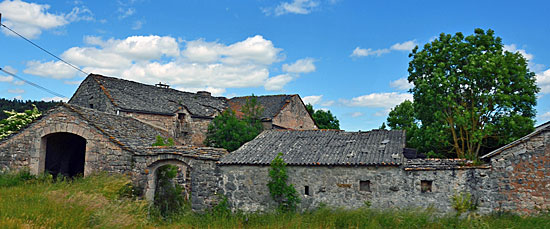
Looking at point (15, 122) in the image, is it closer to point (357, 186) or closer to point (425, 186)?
point (357, 186)

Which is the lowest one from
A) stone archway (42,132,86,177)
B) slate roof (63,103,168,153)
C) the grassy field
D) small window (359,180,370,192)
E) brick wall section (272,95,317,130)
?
the grassy field

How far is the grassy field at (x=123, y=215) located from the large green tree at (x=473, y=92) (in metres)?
4.50

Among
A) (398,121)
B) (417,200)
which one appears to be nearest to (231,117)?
(398,121)

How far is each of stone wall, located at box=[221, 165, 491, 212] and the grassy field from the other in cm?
43

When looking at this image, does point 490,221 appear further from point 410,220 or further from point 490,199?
point 410,220

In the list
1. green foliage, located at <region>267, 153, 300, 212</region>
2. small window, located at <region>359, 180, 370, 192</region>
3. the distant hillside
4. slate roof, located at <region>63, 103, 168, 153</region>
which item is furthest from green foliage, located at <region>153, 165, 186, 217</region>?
the distant hillside

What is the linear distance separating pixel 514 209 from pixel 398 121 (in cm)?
1301

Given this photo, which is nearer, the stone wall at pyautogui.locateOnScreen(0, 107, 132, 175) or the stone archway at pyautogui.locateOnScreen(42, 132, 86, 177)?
the stone wall at pyautogui.locateOnScreen(0, 107, 132, 175)

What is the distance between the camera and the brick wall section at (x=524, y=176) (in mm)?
11633

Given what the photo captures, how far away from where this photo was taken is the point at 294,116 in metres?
32.0

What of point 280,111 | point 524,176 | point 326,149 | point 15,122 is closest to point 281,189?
point 326,149

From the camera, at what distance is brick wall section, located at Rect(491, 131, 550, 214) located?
1163cm

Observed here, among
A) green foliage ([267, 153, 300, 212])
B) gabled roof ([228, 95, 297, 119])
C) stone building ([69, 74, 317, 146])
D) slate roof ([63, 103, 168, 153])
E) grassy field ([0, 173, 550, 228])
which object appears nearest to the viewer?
grassy field ([0, 173, 550, 228])

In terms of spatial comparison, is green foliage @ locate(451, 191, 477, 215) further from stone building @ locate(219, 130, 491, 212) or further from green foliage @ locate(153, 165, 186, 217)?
green foliage @ locate(153, 165, 186, 217)
